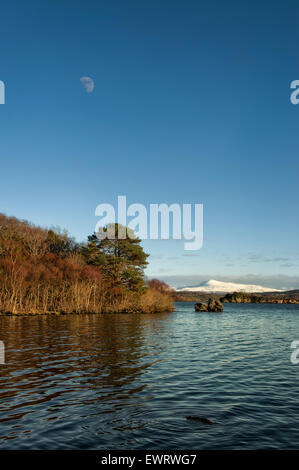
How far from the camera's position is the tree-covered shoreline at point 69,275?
61.7m

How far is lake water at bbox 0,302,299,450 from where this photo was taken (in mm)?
9039

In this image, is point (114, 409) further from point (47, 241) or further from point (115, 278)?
point (47, 241)

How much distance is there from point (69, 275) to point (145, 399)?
60.2m

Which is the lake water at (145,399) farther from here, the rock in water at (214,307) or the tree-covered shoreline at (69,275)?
the rock in water at (214,307)

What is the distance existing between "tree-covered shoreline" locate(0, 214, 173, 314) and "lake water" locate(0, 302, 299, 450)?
39776mm

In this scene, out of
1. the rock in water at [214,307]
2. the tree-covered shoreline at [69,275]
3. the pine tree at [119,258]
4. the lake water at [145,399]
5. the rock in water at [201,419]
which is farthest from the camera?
the rock in water at [214,307]

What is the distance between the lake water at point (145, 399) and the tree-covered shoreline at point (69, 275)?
3978 centimetres

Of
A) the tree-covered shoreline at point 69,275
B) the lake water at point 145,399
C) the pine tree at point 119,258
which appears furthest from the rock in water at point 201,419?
the pine tree at point 119,258

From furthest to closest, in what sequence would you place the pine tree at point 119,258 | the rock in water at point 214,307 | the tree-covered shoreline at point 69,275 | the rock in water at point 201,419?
the rock in water at point 214,307 < the pine tree at point 119,258 < the tree-covered shoreline at point 69,275 < the rock in water at point 201,419

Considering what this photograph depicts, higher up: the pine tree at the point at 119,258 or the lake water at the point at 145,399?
the pine tree at the point at 119,258

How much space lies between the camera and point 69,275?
7069 cm

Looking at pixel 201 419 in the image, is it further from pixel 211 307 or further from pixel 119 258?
A: pixel 211 307

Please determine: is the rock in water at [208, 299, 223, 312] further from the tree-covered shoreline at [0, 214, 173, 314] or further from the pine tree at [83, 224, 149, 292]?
the pine tree at [83, 224, 149, 292]
